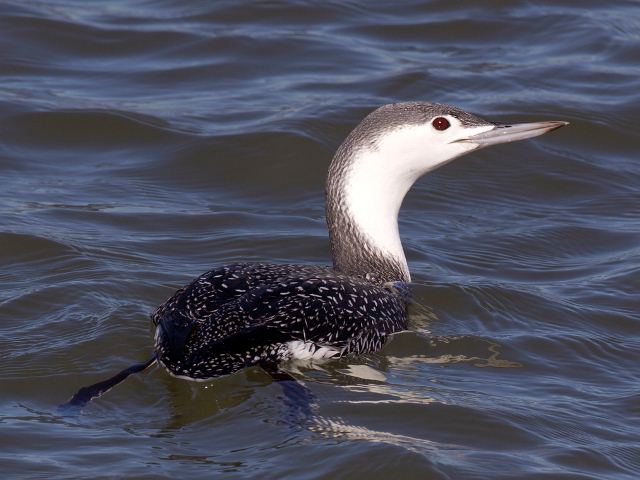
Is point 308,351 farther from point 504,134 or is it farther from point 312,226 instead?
point 312,226

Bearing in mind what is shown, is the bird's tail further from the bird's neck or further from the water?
the bird's neck

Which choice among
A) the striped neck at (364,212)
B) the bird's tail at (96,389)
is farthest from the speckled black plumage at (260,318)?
the striped neck at (364,212)

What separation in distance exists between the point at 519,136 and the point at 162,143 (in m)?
3.16

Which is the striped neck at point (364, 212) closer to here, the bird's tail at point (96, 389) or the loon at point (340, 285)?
the loon at point (340, 285)

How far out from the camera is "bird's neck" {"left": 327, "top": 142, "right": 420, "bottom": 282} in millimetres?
7117

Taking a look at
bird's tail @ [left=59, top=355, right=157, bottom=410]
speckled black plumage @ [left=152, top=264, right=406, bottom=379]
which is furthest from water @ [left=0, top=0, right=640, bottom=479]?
speckled black plumage @ [left=152, top=264, right=406, bottom=379]

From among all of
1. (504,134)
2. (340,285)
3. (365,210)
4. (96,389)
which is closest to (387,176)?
(365,210)

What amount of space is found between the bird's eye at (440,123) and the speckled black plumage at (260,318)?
3.11 feet

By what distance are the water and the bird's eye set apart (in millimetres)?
921

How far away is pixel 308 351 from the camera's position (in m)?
6.20

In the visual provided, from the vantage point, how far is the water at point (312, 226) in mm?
5750

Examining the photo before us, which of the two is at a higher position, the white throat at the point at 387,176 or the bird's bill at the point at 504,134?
the bird's bill at the point at 504,134

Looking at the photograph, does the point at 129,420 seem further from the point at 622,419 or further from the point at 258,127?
the point at 258,127

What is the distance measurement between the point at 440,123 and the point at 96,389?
224 cm
